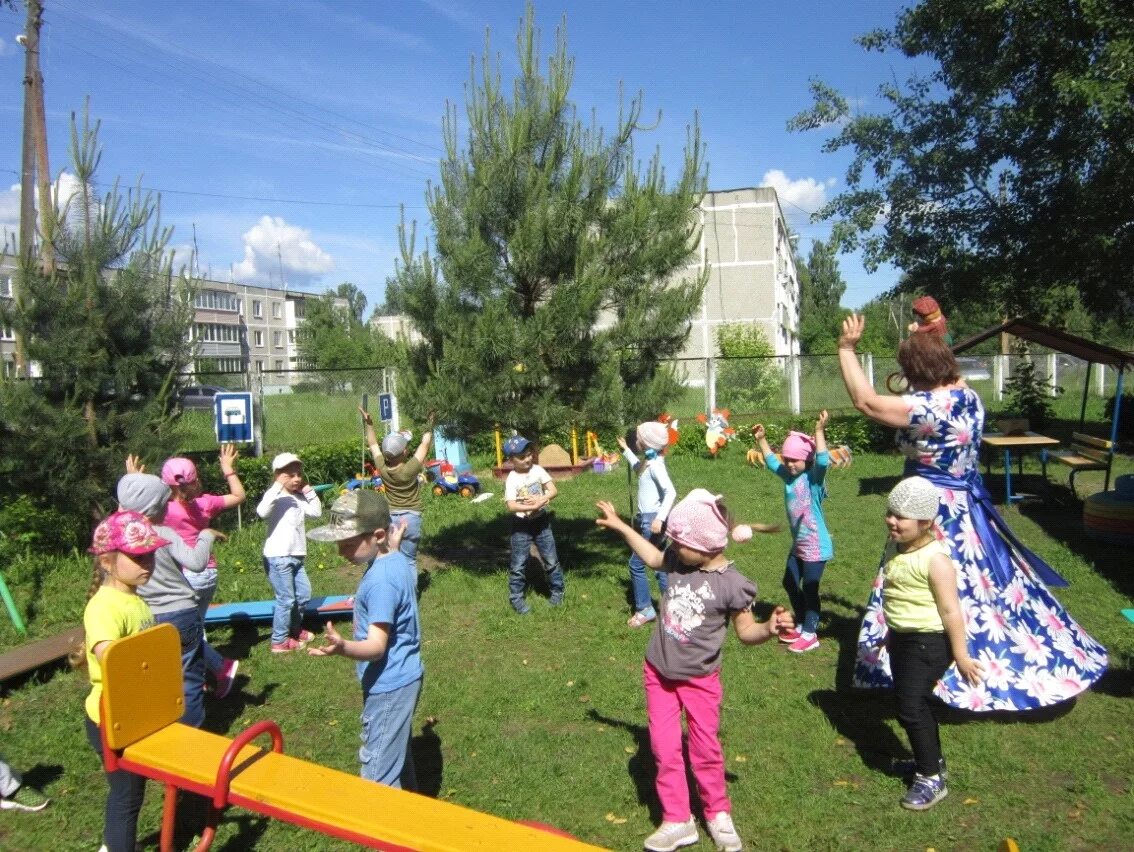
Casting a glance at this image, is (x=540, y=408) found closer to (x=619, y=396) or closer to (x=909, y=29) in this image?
(x=619, y=396)

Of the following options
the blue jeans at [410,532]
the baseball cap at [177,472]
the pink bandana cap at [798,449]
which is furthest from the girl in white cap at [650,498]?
the baseball cap at [177,472]

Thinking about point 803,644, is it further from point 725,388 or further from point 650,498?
point 725,388

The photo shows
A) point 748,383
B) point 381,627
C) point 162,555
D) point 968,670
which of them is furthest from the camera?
point 748,383

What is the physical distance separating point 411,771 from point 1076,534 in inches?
358

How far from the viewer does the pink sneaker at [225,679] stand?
571cm

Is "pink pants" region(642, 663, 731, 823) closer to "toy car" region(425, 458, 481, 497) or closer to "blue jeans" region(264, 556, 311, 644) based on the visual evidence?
"blue jeans" region(264, 556, 311, 644)

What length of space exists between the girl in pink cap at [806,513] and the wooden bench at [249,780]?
136 inches

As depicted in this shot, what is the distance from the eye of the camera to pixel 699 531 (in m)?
3.66

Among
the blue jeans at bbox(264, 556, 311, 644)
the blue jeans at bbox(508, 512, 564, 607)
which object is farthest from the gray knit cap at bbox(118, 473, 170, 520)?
the blue jeans at bbox(508, 512, 564, 607)

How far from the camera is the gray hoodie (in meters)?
4.24

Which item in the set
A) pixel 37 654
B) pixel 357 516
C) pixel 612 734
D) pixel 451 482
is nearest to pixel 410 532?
pixel 37 654

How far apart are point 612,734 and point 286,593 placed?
9.57 ft

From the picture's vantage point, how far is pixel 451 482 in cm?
1387

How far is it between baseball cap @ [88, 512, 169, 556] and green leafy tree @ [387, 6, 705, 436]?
13.5 ft
